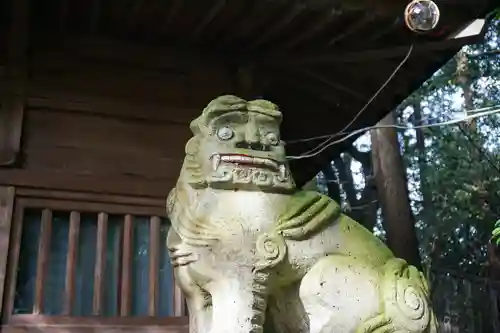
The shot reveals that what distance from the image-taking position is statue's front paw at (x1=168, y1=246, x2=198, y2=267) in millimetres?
2328

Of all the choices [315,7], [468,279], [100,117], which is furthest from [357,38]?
[468,279]

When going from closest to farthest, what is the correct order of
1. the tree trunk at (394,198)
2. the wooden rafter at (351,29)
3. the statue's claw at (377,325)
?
1. the statue's claw at (377,325)
2. the wooden rafter at (351,29)
3. the tree trunk at (394,198)

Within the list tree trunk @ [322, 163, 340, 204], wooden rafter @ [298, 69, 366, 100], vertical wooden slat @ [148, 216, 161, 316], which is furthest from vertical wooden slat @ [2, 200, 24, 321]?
tree trunk @ [322, 163, 340, 204]

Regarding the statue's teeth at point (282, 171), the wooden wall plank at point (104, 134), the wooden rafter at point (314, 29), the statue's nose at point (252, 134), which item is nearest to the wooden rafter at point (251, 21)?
the wooden rafter at point (314, 29)

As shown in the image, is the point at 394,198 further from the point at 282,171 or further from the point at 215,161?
the point at 215,161

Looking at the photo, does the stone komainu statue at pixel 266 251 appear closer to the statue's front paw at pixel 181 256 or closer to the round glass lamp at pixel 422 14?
the statue's front paw at pixel 181 256

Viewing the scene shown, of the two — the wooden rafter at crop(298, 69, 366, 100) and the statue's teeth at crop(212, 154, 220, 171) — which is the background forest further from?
the statue's teeth at crop(212, 154, 220, 171)

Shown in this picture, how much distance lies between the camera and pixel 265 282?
2.29 m

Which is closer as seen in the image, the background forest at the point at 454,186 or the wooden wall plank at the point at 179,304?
the wooden wall plank at the point at 179,304

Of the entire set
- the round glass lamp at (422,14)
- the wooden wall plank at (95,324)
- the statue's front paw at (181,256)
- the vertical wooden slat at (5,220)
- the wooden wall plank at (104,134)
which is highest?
the round glass lamp at (422,14)

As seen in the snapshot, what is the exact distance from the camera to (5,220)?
3.16 m

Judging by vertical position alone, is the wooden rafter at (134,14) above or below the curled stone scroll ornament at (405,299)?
above

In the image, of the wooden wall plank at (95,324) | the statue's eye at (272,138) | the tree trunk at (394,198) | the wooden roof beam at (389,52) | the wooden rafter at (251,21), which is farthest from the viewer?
the tree trunk at (394,198)

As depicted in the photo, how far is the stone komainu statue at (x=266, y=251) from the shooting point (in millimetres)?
2258
